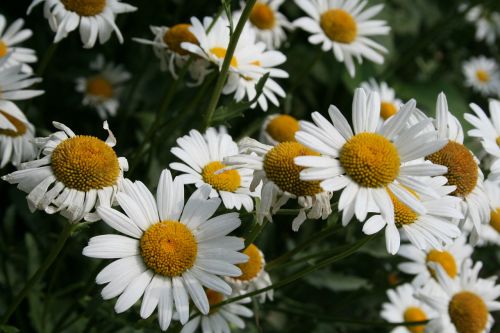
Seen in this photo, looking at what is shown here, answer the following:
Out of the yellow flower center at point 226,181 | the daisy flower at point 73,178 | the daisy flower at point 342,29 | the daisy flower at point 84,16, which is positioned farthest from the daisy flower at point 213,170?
the daisy flower at point 342,29

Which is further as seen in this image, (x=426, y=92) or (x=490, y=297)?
(x=426, y=92)

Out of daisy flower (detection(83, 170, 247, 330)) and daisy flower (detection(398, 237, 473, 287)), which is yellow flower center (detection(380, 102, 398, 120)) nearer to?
daisy flower (detection(398, 237, 473, 287))

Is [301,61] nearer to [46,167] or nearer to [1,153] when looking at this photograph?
[1,153]

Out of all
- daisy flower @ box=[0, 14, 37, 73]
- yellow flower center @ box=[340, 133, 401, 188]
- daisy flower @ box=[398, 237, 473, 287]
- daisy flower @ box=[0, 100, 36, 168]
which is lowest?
daisy flower @ box=[398, 237, 473, 287]

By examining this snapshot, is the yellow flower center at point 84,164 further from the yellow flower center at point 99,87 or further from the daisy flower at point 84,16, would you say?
the yellow flower center at point 99,87

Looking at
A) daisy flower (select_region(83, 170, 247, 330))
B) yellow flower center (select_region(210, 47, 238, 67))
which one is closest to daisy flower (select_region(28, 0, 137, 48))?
yellow flower center (select_region(210, 47, 238, 67))

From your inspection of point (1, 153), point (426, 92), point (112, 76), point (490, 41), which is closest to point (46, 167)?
point (1, 153)

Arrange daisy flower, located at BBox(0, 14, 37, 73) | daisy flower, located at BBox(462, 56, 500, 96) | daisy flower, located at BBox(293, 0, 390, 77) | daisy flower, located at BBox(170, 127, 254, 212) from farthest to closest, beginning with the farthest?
1. daisy flower, located at BBox(462, 56, 500, 96)
2. daisy flower, located at BBox(293, 0, 390, 77)
3. daisy flower, located at BBox(0, 14, 37, 73)
4. daisy flower, located at BBox(170, 127, 254, 212)
